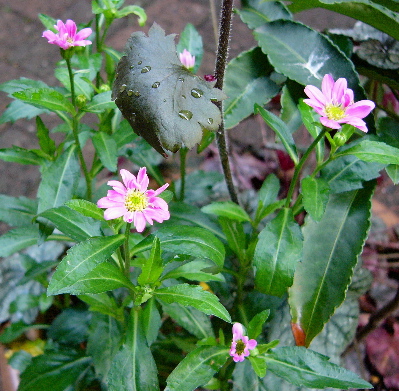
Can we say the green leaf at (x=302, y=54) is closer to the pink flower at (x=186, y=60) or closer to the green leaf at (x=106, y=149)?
the pink flower at (x=186, y=60)

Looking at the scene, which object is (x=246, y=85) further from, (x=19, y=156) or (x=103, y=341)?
(x=103, y=341)

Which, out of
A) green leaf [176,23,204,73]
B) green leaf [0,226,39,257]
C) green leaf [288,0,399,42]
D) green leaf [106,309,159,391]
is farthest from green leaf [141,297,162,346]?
green leaf [288,0,399,42]

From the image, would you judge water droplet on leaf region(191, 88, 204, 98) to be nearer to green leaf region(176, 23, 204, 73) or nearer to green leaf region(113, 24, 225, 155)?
green leaf region(113, 24, 225, 155)

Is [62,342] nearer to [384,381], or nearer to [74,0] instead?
[384,381]

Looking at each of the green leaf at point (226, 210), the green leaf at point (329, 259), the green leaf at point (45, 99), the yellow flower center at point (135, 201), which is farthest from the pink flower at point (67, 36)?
the green leaf at point (329, 259)

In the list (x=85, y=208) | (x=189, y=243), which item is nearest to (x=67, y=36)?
(x=85, y=208)
